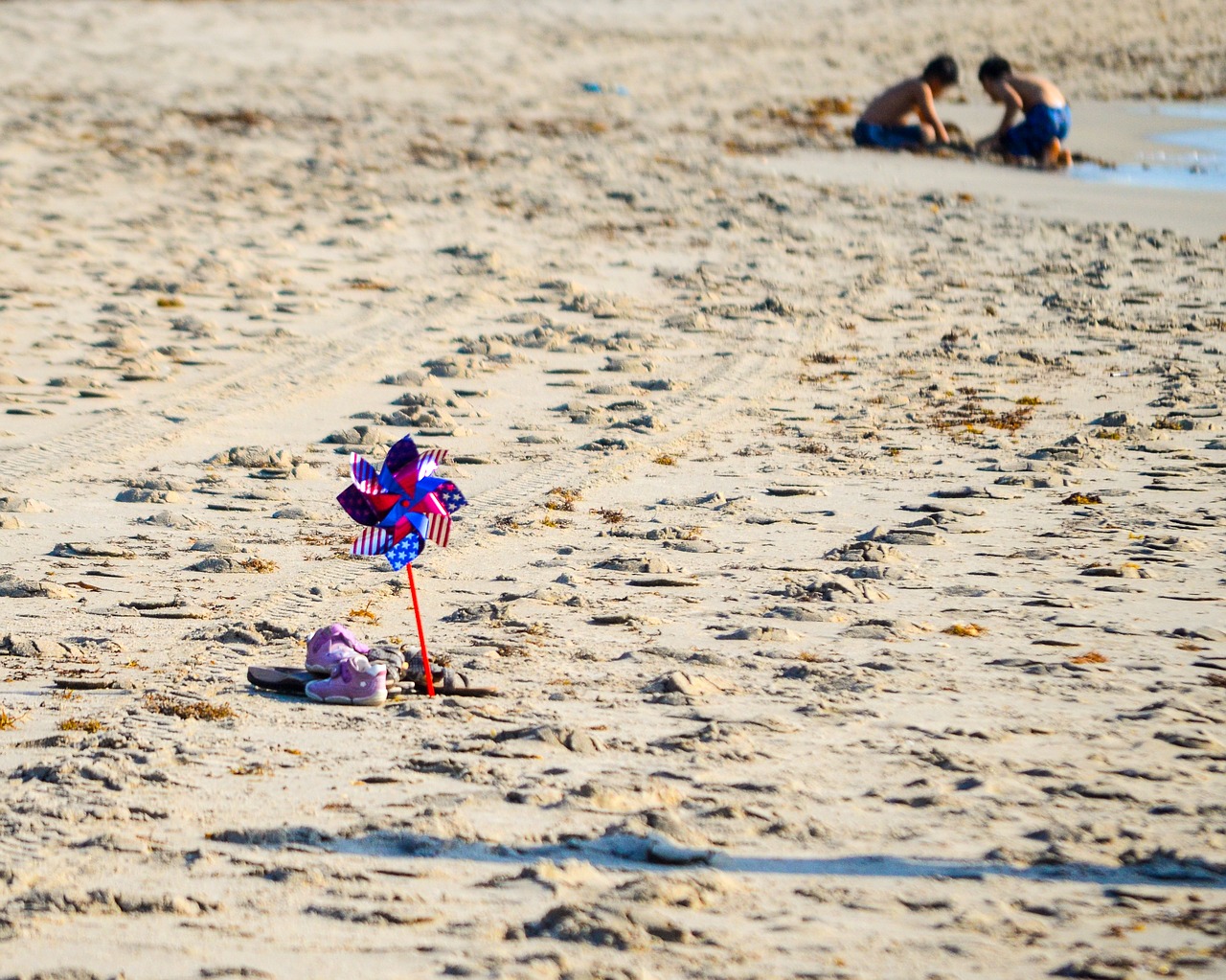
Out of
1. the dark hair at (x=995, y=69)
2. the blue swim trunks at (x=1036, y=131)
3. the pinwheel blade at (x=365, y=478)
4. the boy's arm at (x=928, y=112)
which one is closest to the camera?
the pinwheel blade at (x=365, y=478)

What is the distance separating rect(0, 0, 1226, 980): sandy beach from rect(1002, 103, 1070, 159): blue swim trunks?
3.72ft

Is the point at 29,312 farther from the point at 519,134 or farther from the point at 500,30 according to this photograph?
the point at 500,30

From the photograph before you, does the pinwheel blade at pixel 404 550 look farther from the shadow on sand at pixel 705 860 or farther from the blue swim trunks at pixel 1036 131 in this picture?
the blue swim trunks at pixel 1036 131

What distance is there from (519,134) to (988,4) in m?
14.3

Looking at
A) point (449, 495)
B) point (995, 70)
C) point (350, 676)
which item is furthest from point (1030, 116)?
point (350, 676)

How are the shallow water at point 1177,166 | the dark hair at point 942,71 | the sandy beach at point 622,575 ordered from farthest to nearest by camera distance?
the dark hair at point 942,71, the shallow water at point 1177,166, the sandy beach at point 622,575

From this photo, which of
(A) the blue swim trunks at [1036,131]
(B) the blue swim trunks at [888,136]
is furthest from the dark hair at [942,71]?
(A) the blue swim trunks at [1036,131]

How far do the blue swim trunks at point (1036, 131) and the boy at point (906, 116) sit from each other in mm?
791

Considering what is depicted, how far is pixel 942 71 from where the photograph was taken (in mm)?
14930

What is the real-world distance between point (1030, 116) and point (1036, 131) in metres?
0.18

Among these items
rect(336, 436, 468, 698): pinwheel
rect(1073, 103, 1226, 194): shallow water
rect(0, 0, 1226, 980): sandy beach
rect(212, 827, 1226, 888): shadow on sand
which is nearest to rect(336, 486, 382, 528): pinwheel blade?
rect(336, 436, 468, 698): pinwheel

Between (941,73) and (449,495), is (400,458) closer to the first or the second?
(449,495)

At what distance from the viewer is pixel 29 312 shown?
8891mm

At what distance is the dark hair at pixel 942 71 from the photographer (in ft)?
48.7
